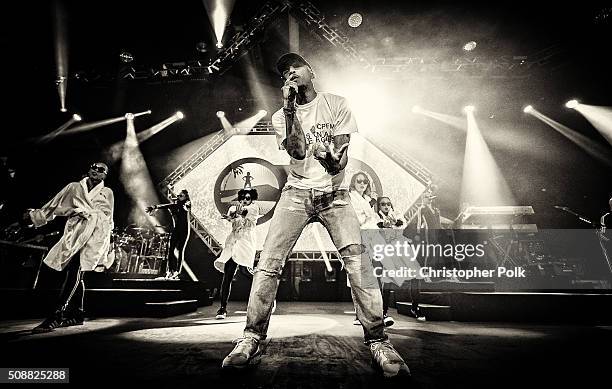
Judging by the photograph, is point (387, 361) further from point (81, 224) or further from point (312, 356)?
point (81, 224)

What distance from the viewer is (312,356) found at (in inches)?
80.2

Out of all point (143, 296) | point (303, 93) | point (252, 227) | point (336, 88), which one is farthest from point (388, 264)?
point (336, 88)

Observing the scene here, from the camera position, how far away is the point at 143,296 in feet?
15.7

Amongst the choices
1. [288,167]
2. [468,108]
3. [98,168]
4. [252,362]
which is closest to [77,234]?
[98,168]

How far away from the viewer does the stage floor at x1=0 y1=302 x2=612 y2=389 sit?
1.52 meters

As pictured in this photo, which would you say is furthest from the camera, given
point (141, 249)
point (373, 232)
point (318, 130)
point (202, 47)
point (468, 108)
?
point (468, 108)

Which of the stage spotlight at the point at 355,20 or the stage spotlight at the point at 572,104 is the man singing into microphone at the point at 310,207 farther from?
the stage spotlight at the point at 572,104

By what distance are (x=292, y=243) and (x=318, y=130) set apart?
2.63 feet

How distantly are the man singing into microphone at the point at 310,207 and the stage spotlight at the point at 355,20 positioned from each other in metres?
6.94

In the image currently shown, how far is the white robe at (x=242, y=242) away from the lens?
4.97 meters

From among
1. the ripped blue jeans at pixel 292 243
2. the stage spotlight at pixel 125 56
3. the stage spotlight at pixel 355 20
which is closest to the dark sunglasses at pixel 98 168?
the ripped blue jeans at pixel 292 243

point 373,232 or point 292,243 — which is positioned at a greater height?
point 373,232

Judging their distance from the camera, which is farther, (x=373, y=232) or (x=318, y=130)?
(x=373, y=232)

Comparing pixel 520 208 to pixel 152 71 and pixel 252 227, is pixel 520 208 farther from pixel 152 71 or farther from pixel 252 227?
pixel 152 71
